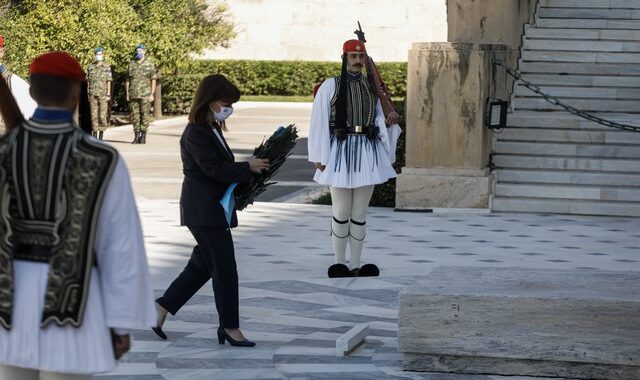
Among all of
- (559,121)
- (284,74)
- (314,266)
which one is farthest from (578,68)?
(284,74)

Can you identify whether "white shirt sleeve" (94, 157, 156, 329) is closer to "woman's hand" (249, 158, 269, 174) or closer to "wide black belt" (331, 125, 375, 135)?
"woman's hand" (249, 158, 269, 174)

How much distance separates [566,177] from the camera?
16828 millimetres

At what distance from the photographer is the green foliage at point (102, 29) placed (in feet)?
88.1

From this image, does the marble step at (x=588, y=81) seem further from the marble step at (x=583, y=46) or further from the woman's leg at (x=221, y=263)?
the woman's leg at (x=221, y=263)

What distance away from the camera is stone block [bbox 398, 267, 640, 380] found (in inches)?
295

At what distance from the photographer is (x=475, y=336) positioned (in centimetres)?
763

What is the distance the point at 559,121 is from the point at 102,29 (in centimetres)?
1330

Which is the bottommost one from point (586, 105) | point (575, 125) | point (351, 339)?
point (351, 339)

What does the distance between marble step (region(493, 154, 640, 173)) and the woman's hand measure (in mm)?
8981

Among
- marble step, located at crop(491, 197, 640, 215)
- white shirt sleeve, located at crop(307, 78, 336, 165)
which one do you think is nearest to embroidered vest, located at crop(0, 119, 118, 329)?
white shirt sleeve, located at crop(307, 78, 336, 165)

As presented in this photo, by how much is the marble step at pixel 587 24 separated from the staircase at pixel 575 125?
2cm

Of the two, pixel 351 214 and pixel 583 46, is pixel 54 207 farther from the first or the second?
pixel 583 46

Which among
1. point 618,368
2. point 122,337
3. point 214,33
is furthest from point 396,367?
point 214,33

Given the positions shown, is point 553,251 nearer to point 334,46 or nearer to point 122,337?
point 122,337
